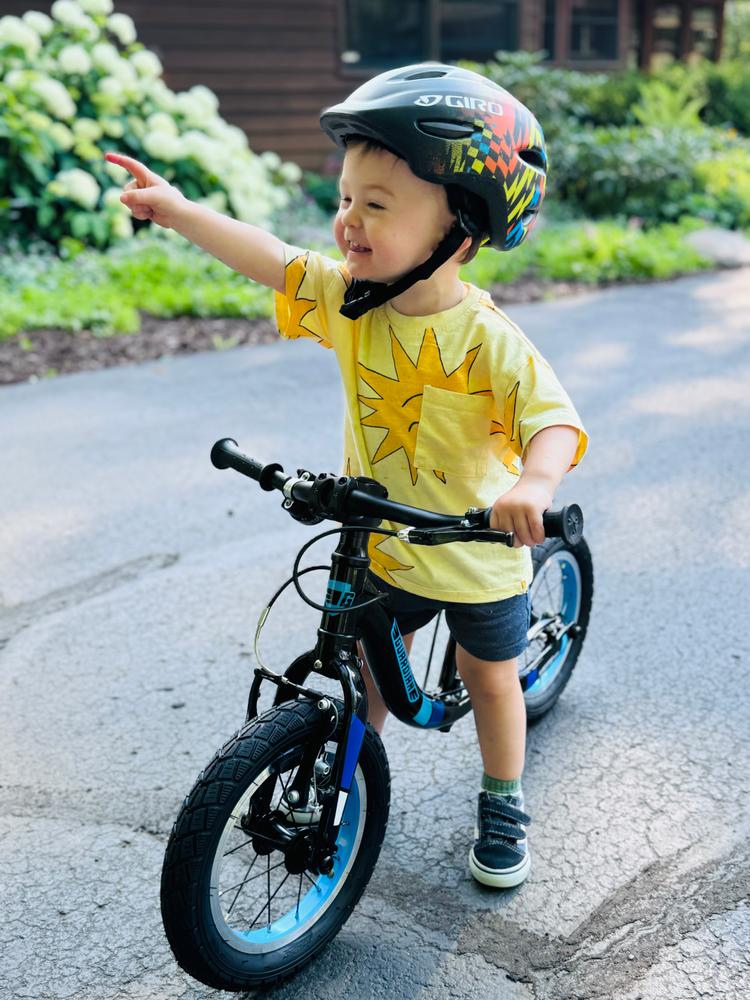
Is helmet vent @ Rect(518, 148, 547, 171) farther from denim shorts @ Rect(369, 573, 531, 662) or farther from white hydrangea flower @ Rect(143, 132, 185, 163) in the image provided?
white hydrangea flower @ Rect(143, 132, 185, 163)

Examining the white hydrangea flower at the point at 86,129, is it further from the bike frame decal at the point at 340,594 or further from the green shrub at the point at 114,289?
the bike frame decal at the point at 340,594

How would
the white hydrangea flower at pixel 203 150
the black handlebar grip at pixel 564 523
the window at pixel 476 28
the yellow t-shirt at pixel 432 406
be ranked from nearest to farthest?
the black handlebar grip at pixel 564 523
the yellow t-shirt at pixel 432 406
the white hydrangea flower at pixel 203 150
the window at pixel 476 28

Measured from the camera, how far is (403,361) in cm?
209

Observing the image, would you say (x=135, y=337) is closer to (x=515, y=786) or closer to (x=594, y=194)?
(x=515, y=786)

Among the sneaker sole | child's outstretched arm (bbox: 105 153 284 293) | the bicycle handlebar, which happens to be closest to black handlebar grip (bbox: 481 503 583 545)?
the bicycle handlebar

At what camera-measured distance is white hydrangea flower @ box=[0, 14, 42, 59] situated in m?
8.24

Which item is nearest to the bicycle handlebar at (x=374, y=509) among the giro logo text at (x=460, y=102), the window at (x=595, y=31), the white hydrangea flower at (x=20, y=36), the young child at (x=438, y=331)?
the young child at (x=438, y=331)

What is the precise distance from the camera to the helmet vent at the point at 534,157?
6.98 feet

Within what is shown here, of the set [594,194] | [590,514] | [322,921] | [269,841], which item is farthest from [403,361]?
[594,194]

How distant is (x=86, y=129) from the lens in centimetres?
837

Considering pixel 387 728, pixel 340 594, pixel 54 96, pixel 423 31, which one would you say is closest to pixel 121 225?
pixel 54 96

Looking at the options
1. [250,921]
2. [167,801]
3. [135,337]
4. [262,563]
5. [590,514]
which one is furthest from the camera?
[135,337]

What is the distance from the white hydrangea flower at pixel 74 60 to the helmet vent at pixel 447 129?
7568 mm

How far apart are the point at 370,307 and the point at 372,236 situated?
139mm
